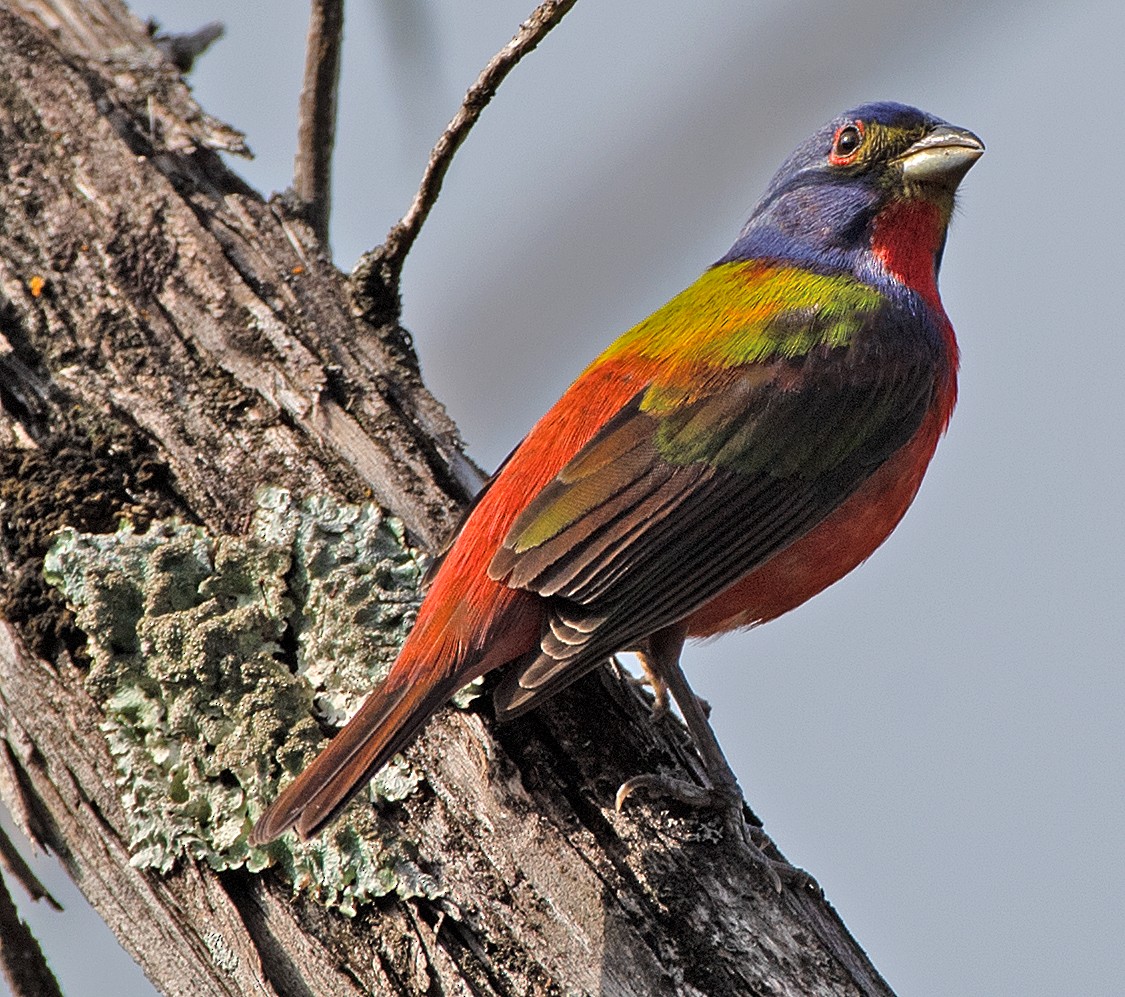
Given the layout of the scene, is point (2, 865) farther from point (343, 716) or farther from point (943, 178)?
point (943, 178)

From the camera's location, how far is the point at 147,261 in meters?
3.61

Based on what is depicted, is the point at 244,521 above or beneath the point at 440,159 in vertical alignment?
beneath

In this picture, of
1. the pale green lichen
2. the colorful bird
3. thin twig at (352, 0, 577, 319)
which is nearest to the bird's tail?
the colorful bird

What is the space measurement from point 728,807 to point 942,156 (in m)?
2.30

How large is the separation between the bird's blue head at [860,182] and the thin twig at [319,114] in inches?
52.9

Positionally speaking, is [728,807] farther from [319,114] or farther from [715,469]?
[319,114]

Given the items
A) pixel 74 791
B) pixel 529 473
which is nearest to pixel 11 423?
pixel 74 791

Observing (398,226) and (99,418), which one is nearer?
(99,418)

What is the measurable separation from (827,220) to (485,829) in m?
2.46

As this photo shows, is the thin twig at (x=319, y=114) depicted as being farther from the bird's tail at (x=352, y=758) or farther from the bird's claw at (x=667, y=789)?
the bird's claw at (x=667, y=789)

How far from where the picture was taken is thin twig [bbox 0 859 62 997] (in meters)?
2.76

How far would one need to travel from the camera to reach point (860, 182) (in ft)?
14.2

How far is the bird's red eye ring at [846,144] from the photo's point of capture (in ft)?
14.3

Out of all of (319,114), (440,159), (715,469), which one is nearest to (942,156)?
(715,469)
